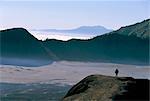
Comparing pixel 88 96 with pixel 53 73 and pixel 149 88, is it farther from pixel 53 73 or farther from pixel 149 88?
pixel 53 73

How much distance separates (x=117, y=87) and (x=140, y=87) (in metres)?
2.12

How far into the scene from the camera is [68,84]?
145000 millimetres

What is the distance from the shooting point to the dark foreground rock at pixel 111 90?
3688 cm

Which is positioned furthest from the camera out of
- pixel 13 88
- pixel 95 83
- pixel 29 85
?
pixel 29 85

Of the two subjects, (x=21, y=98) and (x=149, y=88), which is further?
(x=21, y=98)

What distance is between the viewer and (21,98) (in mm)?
102625

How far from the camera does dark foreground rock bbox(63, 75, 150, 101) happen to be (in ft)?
121


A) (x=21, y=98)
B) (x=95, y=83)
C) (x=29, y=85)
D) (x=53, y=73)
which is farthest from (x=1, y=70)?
(x=95, y=83)

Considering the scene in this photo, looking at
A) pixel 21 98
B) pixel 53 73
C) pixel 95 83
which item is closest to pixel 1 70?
pixel 53 73

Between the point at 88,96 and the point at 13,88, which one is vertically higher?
the point at 88,96

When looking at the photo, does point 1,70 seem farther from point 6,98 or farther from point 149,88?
point 149,88

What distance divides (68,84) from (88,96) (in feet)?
352

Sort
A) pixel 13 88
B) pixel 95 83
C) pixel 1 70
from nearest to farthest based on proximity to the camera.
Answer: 1. pixel 95 83
2. pixel 13 88
3. pixel 1 70

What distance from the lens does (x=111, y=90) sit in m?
38.5
